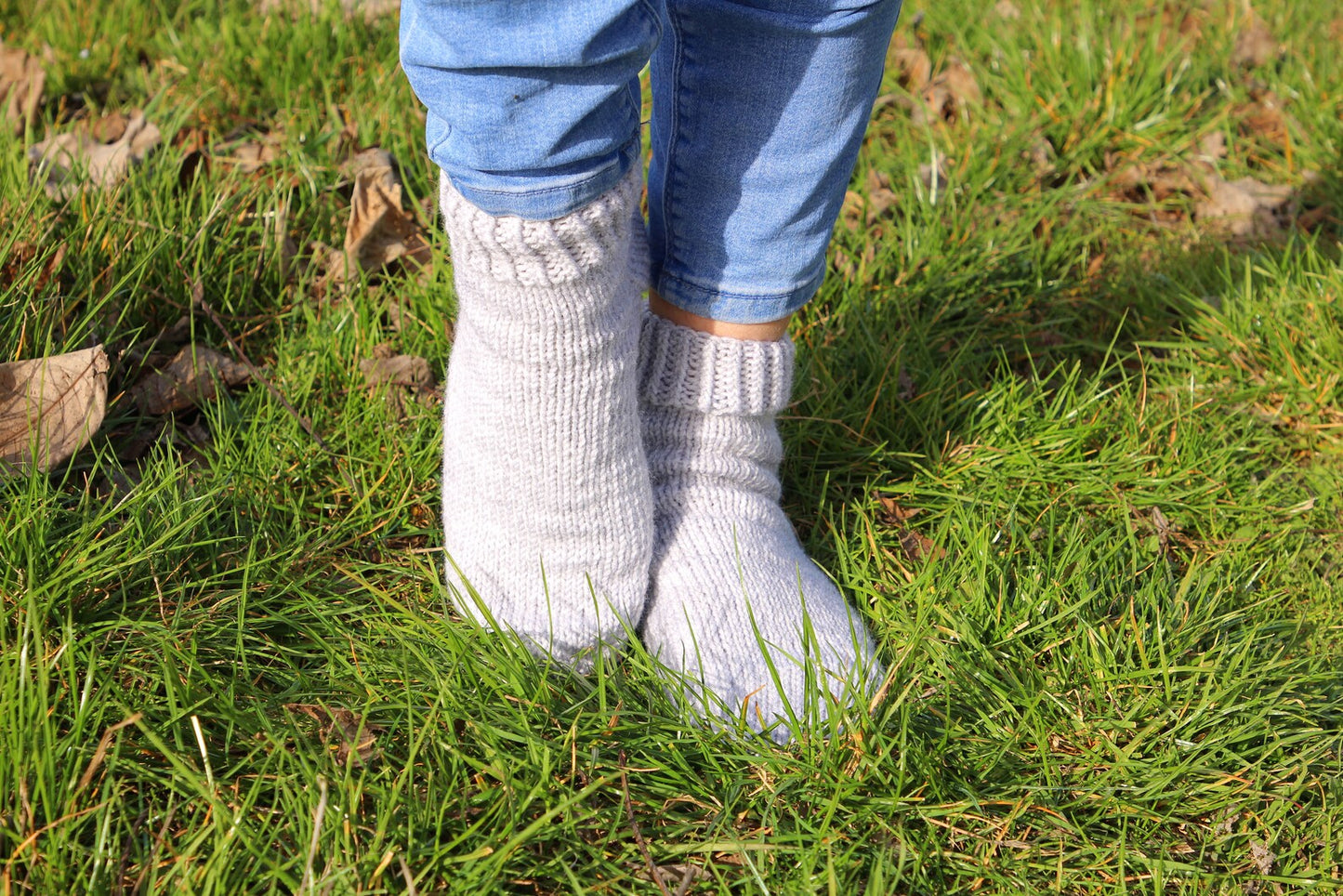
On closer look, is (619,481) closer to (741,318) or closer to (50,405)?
(741,318)

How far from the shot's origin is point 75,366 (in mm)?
1204

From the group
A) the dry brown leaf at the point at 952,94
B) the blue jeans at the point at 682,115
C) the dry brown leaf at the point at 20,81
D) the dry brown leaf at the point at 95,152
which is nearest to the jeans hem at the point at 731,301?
the blue jeans at the point at 682,115

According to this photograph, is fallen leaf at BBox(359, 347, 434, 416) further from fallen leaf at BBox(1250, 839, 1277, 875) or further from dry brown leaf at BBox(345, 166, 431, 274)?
fallen leaf at BBox(1250, 839, 1277, 875)

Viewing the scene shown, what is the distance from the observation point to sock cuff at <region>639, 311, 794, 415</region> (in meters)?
1.16

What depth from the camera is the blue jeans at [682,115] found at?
78 cm

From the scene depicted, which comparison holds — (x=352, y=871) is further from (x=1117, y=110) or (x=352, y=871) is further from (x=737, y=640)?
(x=1117, y=110)

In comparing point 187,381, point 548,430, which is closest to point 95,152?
point 187,381

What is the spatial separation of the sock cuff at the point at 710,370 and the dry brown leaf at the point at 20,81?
123 centimetres

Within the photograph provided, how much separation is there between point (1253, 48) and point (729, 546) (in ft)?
6.00

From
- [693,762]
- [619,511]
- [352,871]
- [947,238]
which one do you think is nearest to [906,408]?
[947,238]

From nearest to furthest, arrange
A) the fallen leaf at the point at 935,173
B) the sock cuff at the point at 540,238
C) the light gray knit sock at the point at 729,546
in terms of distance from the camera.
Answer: the sock cuff at the point at 540,238
the light gray knit sock at the point at 729,546
the fallen leaf at the point at 935,173

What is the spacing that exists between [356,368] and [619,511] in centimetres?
50

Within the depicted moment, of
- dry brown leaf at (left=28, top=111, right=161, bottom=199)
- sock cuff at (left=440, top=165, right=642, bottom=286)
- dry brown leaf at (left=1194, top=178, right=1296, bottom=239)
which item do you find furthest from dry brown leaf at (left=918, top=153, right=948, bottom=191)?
dry brown leaf at (left=28, top=111, right=161, bottom=199)

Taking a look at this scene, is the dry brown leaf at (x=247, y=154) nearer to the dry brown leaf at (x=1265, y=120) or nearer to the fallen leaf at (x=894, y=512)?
the fallen leaf at (x=894, y=512)
